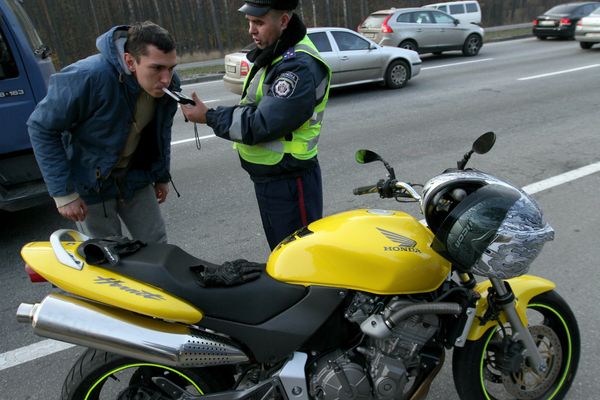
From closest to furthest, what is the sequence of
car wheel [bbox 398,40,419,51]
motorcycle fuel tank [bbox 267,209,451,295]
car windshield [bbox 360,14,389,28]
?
1. motorcycle fuel tank [bbox 267,209,451,295]
2. car windshield [bbox 360,14,389,28]
3. car wheel [bbox 398,40,419,51]

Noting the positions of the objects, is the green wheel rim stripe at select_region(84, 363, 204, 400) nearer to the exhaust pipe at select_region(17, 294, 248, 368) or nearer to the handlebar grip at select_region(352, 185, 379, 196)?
the exhaust pipe at select_region(17, 294, 248, 368)

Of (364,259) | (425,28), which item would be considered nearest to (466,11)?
(425,28)

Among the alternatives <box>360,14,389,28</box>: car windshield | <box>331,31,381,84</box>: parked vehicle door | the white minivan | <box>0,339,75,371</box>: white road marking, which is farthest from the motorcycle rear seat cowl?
the white minivan

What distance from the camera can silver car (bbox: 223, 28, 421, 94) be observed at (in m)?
10.4

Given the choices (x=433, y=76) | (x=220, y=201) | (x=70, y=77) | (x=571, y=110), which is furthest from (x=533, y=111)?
(x=70, y=77)

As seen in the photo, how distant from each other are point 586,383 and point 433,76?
1095 cm

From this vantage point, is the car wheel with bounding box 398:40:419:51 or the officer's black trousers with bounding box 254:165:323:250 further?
the car wheel with bounding box 398:40:419:51

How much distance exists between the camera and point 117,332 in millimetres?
1809

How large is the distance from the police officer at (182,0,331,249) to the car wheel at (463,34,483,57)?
49.6 ft

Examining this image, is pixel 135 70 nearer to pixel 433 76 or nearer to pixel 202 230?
pixel 202 230

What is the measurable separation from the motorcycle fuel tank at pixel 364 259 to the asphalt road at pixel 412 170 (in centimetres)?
99

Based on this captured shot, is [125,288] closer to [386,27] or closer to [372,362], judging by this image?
[372,362]

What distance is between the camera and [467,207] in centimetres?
183

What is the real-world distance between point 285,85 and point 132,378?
1.47m
